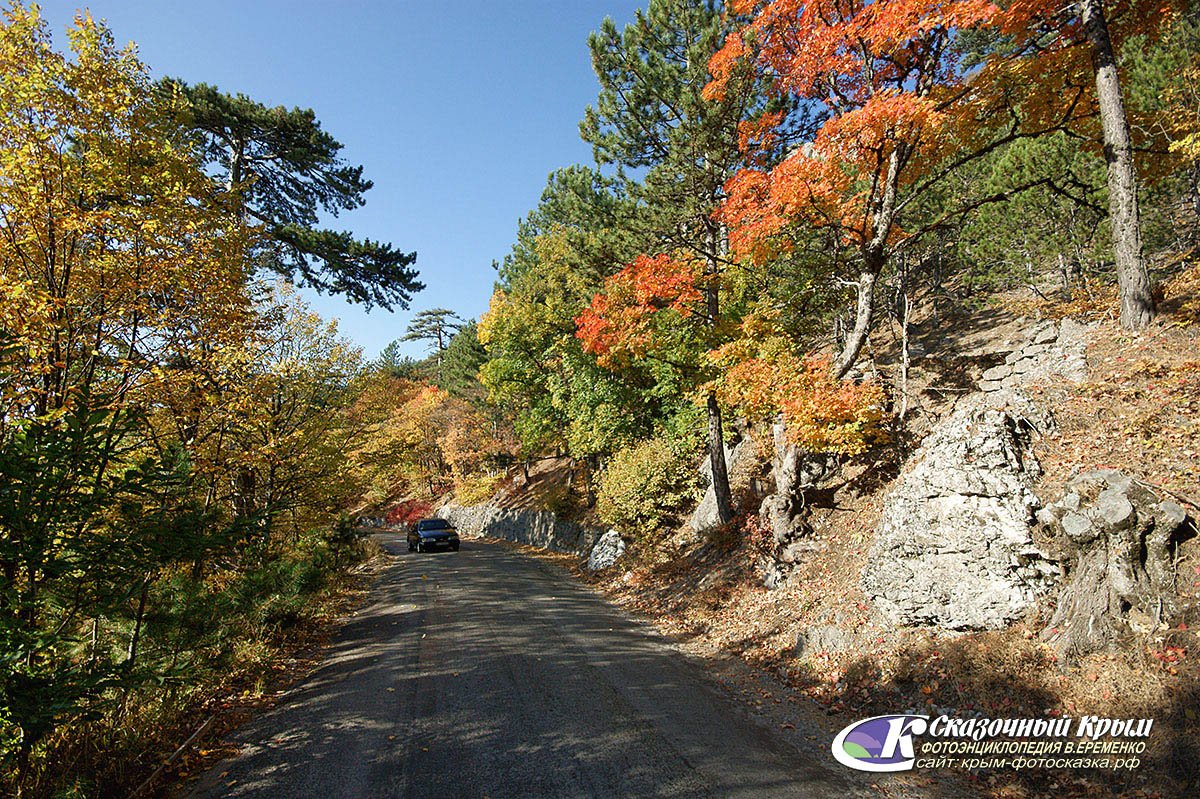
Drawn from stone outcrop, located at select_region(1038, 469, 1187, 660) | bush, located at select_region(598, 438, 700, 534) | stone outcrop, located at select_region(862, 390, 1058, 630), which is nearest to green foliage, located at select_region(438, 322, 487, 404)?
bush, located at select_region(598, 438, 700, 534)

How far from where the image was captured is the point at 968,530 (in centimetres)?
650

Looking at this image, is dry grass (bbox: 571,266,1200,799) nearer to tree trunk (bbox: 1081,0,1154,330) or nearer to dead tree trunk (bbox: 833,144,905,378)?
tree trunk (bbox: 1081,0,1154,330)

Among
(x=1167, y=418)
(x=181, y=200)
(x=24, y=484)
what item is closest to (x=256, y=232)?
(x=181, y=200)

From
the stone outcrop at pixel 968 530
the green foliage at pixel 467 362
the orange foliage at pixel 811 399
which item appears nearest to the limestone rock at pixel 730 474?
the orange foliage at pixel 811 399

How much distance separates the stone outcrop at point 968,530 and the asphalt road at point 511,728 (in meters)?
2.49

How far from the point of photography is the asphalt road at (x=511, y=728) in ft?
15.5

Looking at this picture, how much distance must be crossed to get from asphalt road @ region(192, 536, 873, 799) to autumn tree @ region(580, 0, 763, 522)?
5.97 m

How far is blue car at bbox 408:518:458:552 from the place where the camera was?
965 inches

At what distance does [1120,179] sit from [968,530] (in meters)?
6.49

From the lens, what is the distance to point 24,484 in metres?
3.37

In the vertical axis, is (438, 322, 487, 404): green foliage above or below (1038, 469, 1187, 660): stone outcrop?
above

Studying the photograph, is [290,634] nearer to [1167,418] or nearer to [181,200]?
[181,200]

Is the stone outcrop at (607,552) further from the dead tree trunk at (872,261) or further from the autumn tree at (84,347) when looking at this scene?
the autumn tree at (84,347)

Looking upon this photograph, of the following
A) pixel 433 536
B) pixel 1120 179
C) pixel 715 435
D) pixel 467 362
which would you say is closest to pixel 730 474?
pixel 715 435
